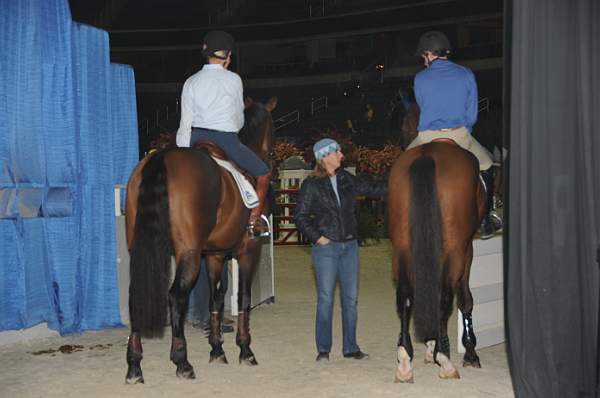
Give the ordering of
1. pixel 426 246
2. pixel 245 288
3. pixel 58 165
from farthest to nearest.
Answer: pixel 58 165, pixel 245 288, pixel 426 246

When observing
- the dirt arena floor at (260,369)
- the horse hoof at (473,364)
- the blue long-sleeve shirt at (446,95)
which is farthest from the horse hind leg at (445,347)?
the blue long-sleeve shirt at (446,95)

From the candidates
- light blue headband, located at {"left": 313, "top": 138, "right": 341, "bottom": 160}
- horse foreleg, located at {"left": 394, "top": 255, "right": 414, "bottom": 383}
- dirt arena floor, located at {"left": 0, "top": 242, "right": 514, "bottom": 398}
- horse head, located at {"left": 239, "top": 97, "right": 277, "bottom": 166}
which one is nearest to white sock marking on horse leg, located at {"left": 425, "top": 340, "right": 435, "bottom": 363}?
dirt arena floor, located at {"left": 0, "top": 242, "right": 514, "bottom": 398}

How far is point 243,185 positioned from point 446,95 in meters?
1.73

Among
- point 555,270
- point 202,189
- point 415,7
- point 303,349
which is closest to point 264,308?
point 303,349

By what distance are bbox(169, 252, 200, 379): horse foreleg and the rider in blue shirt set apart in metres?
1.99

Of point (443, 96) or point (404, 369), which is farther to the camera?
point (443, 96)

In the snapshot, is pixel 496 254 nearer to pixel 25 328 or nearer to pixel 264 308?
pixel 264 308

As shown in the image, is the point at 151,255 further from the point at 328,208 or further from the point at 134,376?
the point at 328,208

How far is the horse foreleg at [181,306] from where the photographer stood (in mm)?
6098

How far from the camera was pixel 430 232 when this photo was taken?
5801 millimetres

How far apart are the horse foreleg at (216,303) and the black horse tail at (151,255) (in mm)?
1093

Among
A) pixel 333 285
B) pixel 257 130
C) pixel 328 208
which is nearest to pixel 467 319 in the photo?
pixel 333 285

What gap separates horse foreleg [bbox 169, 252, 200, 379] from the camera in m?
6.10

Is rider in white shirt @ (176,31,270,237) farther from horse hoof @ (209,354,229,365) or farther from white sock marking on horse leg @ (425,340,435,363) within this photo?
white sock marking on horse leg @ (425,340,435,363)
